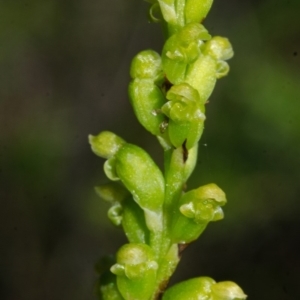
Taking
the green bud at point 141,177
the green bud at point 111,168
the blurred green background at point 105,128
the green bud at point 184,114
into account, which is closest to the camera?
the green bud at point 184,114

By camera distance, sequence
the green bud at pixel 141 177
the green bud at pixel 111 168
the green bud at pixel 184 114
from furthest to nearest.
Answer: the green bud at pixel 111 168 < the green bud at pixel 141 177 < the green bud at pixel 184 114

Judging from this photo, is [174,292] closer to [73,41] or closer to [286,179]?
[286,179]

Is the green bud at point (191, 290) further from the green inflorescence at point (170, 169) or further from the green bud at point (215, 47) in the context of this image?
the green bud at point (215, 47)

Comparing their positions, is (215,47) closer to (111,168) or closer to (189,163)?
(189,163)

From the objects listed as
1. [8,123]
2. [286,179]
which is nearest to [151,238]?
[286,179]

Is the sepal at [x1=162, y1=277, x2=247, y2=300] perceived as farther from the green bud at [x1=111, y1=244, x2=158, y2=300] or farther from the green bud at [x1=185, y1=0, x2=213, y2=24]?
the green bud at [x1=185, y1=0, x2=213, y2=24]

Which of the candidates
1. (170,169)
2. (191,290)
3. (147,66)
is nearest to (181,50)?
(147,66)

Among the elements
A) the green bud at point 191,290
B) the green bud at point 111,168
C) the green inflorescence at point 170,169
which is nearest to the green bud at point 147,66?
the green inflorescence at point 170,169
